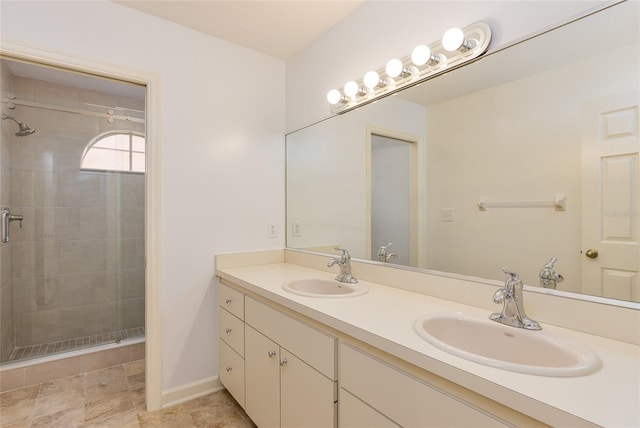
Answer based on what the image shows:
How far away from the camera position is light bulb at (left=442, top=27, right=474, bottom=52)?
1.23m

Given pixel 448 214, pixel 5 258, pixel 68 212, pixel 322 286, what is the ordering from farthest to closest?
pixel 68 212 < pixel 5 258 < pixel 322 286 < pixel 448 214

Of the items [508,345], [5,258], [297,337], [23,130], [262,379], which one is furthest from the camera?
[23,130]

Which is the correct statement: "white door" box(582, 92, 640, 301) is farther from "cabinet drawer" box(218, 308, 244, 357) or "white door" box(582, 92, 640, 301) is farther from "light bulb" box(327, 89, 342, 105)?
"cabinet drawer" box(218, 308, 244, 357)

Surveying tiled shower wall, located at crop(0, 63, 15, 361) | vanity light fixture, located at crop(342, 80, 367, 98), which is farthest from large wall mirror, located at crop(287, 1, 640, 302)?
tiled shower wall, located at crop(0, 63, 15, 361)

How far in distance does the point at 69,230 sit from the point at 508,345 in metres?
3.16

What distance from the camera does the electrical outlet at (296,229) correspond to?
2.26 meters

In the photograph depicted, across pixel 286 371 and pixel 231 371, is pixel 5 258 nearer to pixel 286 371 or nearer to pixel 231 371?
pixel 231 371

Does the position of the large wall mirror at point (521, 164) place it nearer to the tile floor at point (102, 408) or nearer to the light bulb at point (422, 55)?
the light bulb at point (422, 55)

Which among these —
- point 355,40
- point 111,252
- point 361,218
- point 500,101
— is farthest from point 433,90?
point 111,252

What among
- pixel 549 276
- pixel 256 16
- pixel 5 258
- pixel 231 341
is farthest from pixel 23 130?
pixel 549 276

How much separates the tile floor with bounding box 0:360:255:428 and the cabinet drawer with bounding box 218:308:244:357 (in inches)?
14.7

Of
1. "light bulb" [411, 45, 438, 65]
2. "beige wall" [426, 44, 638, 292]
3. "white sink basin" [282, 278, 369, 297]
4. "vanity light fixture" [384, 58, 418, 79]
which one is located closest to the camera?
"beige wall" [426, 44, 638, 292]

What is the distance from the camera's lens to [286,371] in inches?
52.1

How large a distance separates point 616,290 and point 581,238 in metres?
0.17
